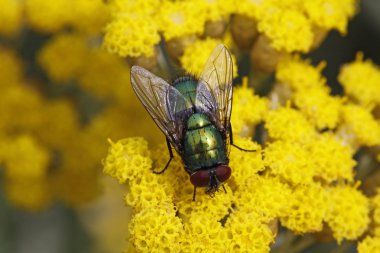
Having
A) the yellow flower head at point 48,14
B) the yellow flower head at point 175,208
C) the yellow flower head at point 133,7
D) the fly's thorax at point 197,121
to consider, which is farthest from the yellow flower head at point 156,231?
the yellow flower head at point 48,14

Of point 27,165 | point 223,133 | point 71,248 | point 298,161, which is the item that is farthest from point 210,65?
point 71,248

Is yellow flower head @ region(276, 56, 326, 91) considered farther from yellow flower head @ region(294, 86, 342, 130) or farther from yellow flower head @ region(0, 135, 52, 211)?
yellow flower head @ region(0, 135, 52, 211)

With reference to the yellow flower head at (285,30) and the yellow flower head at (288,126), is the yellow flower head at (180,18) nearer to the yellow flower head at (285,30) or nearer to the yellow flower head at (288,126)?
the yellow flower head at (285,30)

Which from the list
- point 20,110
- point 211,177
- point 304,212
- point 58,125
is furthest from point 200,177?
point 20,110

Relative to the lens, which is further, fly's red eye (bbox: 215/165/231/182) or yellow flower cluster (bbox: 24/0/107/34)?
yellow flower cluster (bbox: 24/0/107/34)

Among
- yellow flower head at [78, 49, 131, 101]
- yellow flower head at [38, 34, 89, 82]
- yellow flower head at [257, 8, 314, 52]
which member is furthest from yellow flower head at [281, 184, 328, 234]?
yellow flower head at [38, 34, 89, 82]

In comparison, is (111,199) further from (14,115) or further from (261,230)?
(261,230)
